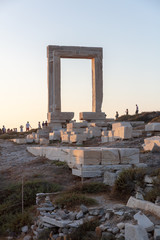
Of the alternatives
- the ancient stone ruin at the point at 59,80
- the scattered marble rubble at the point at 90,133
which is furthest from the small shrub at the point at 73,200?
the ancient stone ruin at the point at 59,80

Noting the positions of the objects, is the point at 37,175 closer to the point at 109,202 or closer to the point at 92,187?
the point at 92,187

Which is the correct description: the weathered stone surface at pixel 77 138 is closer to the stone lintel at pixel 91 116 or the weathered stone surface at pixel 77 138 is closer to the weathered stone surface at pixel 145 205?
the stone lintel at pixel 91 116

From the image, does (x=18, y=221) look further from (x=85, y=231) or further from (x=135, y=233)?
(x=135, y=233)

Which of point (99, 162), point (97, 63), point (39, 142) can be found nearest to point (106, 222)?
point (99, 162)

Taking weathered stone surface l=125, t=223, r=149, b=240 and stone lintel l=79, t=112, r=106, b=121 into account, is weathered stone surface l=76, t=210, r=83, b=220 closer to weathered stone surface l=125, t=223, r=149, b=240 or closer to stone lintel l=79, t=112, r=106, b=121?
weathered stone surface l=125, t=223, r=149, b=240

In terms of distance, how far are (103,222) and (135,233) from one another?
45.6 inches

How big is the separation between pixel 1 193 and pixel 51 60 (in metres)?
19.5

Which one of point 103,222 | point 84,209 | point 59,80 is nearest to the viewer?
point 103,222

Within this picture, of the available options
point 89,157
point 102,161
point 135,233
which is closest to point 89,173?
point 89,157

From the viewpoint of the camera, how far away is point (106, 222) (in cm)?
565

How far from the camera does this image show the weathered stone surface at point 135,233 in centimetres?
461

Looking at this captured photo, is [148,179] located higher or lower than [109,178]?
higher

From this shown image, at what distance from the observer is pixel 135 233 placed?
15.3ft

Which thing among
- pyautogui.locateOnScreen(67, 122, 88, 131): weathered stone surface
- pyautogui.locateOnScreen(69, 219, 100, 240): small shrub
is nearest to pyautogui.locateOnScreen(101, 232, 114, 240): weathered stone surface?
pyautogui.locateOnScreen(69, 219, 100, 240): small shrub
